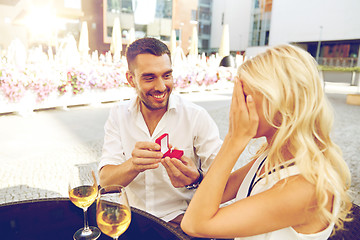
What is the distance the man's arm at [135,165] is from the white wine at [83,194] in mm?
269

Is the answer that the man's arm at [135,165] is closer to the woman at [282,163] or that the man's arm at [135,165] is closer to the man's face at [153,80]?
the woman at [282,163]

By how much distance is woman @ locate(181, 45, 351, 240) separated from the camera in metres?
0.98

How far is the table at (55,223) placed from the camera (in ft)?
4.03

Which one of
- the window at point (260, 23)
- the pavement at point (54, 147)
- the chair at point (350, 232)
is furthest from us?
the window at point (260, 23)

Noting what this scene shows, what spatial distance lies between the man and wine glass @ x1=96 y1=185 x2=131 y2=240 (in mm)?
699

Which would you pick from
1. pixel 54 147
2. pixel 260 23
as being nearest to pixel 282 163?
pixel 54 147

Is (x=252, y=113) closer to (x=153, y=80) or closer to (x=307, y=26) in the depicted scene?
(x=153, y=80)

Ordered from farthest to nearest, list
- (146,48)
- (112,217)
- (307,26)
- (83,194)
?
(307,26) < (146,48) < (83,194) < (112,217)

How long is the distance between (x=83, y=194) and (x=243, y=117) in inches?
29.5

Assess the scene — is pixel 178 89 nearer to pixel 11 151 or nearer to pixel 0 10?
pixel 11 151

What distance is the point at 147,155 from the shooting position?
137 cm

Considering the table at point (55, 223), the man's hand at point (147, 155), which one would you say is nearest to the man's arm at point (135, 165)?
the man's hand at point (147, 155)

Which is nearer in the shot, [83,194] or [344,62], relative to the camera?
[83,194]

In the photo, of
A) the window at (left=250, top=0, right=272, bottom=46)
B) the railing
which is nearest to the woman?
the railing
